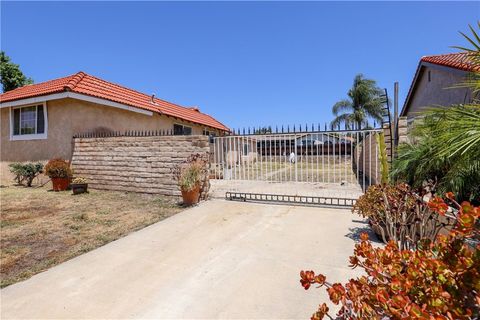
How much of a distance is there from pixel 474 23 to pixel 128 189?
9.72 meters

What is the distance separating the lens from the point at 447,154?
2523mm

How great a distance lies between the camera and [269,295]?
312cm

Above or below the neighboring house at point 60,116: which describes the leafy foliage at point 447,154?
below

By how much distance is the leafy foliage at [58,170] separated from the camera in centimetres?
989

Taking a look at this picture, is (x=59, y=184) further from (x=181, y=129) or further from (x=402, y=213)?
(x=402, y=213)

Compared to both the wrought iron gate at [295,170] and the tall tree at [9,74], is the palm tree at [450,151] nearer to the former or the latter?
the wrought iron gate at [295,170]

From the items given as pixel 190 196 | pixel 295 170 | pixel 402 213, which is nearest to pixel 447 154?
pixel 402 213

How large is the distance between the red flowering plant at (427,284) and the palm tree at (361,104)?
3235 cm

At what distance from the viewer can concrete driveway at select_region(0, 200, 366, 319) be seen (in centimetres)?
294

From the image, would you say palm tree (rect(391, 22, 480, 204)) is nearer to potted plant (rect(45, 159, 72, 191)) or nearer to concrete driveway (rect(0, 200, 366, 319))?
concrete driveway (rect(0, 200, 366, 319))

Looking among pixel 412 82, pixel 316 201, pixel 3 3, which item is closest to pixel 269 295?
pixel 316 201

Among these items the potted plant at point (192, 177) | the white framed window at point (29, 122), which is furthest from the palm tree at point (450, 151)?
the white framed window at point (29, 122)

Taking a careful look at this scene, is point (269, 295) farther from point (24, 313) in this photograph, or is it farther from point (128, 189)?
point (128, 189)

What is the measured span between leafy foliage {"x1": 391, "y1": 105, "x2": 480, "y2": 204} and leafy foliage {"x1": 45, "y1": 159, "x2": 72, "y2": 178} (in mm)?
10781
